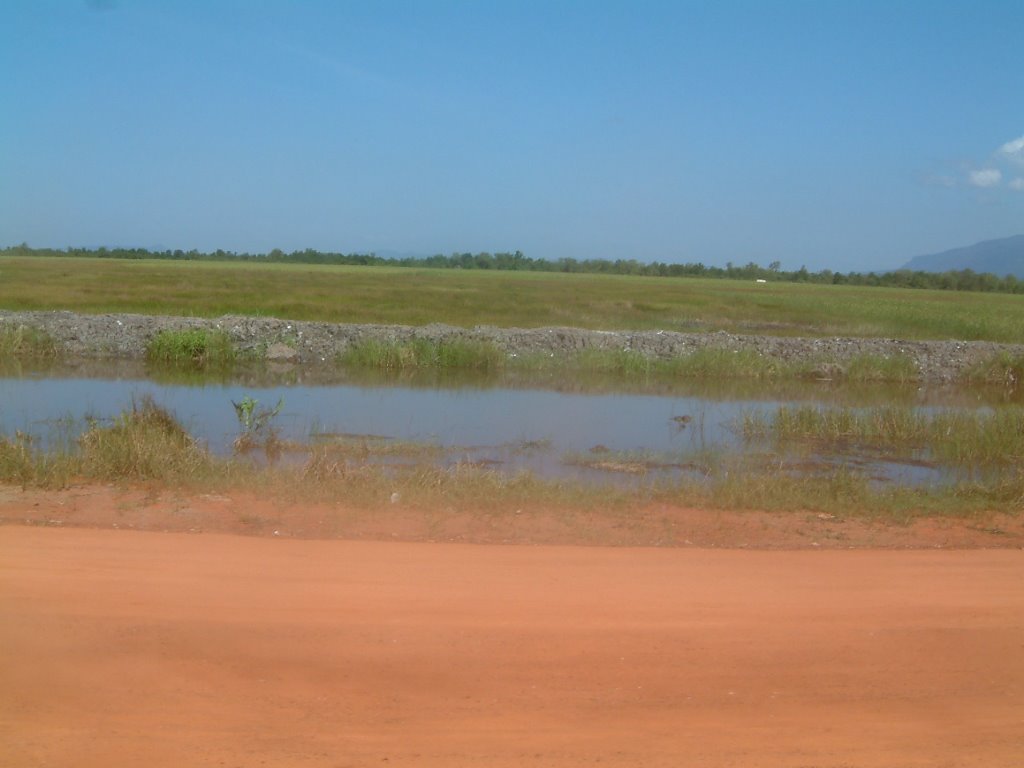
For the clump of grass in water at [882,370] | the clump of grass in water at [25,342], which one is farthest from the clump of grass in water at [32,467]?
the clump of grass in water at [882,370]

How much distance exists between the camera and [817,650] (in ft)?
18.5

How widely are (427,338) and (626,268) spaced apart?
83.9m

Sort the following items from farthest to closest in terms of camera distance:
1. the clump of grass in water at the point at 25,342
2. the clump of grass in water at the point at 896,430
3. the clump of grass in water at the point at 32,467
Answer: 1. the clump of grass in water at the point at 25,342
2. the clump of grass in water at the point at 896,430
3. the clump of grass in water at the point at 32,467

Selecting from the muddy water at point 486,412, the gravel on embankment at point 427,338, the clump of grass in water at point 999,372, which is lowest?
the muddy water at point 486,412

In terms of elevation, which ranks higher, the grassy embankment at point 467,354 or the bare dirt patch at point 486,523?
the grassy embankment at point 467,354

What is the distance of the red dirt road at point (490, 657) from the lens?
4.41 m

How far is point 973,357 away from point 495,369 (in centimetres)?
1218

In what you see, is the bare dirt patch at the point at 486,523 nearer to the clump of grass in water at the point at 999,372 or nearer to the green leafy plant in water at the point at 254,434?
the green leafy plant in water at the point at 254,434

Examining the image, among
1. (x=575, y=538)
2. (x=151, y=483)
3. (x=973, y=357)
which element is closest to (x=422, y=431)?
(x=151, y=483)

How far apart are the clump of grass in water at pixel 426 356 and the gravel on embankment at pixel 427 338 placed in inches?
22.9

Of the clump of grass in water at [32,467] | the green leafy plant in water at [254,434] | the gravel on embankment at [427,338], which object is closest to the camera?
the clump of grass in water at [32,467]

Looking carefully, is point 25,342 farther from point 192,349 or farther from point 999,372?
point 999,372

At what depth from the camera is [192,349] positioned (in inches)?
898

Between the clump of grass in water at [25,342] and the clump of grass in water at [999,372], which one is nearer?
the clump of grass in water at [25,342]
